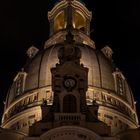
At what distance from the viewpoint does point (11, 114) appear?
58906 millimetres

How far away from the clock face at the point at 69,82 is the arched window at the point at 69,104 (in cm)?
95

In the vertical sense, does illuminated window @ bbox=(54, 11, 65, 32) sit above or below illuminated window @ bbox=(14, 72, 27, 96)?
above

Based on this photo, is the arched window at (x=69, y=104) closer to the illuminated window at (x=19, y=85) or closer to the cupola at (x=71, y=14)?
the illuminated window at (x=19, y=85)

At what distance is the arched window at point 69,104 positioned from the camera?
4819 cm

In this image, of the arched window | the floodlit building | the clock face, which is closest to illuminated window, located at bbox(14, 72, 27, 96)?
the floodlit building

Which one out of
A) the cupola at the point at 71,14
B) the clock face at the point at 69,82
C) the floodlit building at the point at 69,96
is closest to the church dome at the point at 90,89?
the floodlit building at the point at 69,96

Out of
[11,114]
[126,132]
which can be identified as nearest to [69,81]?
[126,132]

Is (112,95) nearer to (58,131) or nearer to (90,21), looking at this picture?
(58,131)

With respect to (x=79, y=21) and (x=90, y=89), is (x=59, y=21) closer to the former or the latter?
(x=79, y=21)

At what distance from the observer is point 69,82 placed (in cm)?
5000

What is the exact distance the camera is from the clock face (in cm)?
4966

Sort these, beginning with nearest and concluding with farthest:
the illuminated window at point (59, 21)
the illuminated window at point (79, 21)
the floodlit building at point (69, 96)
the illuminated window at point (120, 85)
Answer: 1. the floodlit building at point (69, 96)
2. the illuminated window at point (120, 85)
3. the illuminated window at point (59, 21)
4. the illuminated window at point (79, 21)

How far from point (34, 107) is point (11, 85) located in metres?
7.72

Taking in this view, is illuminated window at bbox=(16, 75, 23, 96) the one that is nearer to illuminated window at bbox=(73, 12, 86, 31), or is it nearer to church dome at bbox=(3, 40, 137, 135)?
church dome at bbox=(3, 40, 137, 135)
